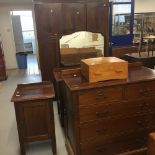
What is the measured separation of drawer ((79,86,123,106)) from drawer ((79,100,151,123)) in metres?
0.05

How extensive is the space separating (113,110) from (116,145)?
1.40 ft

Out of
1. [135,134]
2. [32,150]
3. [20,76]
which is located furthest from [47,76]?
[20,76]

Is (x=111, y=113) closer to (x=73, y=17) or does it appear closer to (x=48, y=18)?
(x=73, y=17)

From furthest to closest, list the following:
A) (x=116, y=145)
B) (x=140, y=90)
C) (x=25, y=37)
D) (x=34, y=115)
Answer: (x=25, y=37) → (x=34, y=115) → (x=116, y=145) → (x=140, y=90)

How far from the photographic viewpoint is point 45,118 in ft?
7.46

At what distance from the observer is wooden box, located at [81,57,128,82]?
6.04 feet

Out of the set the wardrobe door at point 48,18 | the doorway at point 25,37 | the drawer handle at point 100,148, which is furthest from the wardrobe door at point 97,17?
the doorway at point 25,37

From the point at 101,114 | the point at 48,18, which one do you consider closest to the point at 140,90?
the point at 101,114

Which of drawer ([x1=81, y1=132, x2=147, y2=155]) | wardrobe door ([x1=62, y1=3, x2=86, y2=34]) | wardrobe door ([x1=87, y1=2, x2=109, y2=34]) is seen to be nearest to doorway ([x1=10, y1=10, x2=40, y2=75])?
wardrobe door ([x1=62, y1=3, x2=86, y2=34])

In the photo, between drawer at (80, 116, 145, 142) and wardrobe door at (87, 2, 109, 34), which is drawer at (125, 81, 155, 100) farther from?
wardrobe door at (87, 2, 109, 34)

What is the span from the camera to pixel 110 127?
1996 mm

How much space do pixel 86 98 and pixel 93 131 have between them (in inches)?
14.7

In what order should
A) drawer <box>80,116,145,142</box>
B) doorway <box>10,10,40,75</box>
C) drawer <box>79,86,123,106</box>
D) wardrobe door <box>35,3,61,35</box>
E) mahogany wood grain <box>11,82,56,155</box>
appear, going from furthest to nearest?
doorway <box>10,10,40,75</box>, wardrobe door <box>35,3,61,35</box>, mahogany wood grain <box>11,82,56,155</box>, drawer <box>80,116,145,142</box>, drawer <box>79,86,123,106</box>

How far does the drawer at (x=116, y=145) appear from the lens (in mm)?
1997
